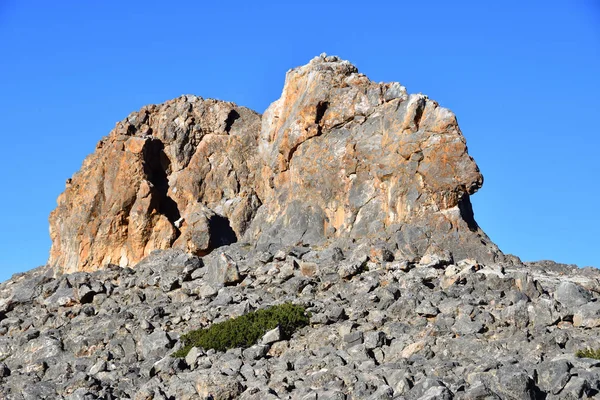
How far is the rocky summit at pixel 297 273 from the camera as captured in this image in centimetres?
3450

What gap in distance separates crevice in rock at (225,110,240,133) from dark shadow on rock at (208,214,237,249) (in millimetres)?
8193

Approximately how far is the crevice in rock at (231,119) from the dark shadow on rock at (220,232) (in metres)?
8.19

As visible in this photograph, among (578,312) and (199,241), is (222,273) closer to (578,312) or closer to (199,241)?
(199,241)

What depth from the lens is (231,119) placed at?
65.2 metres

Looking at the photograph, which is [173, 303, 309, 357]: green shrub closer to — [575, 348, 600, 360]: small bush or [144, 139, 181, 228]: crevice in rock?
[575, 348, 600, 360]: small bush

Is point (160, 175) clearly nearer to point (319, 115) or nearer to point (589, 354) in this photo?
point (319, 115)

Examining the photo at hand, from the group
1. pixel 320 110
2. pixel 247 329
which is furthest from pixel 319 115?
pixel 247 329

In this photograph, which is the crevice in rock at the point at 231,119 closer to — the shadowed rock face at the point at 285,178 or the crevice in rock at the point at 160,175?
the shadowed rock face at the point at 285,178

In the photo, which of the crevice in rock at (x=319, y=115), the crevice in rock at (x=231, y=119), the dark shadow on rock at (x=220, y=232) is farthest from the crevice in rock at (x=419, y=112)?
the crevice in rock at (x=231, y=119)

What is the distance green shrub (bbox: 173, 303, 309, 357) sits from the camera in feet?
130

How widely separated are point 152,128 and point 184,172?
4.65m

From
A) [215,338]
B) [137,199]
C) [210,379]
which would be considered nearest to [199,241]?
[137,199]

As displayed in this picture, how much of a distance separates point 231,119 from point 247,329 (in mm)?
27497

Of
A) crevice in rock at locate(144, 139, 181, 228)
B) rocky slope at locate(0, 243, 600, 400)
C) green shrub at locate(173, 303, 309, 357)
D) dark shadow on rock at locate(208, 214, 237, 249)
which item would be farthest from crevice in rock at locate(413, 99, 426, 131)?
crevice in rock at locate(144, 139, 181, 228)
